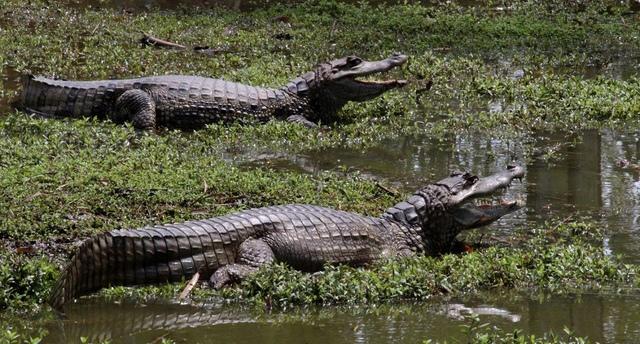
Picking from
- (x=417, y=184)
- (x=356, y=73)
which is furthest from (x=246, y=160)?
(x=356, y=73)

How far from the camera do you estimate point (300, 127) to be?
11797 mm

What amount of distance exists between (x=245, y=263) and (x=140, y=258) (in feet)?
2.15

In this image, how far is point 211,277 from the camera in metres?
7.20

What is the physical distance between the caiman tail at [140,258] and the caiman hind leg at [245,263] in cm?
11

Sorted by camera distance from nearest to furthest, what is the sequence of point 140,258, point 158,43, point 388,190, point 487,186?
point 140,258 → point 487,186 → point 388,190 → point 158,43

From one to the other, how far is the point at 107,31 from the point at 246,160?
649cm

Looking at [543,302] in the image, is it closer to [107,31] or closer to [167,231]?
[167,231]

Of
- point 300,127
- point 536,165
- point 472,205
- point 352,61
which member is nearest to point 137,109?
point 300,127

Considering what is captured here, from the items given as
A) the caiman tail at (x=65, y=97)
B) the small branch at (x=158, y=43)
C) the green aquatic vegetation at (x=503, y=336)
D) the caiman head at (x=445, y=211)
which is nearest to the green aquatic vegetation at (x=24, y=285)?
A: the green aquatic vegetation at (x=503, y=336)

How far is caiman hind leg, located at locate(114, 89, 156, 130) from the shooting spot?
1166 centimetres

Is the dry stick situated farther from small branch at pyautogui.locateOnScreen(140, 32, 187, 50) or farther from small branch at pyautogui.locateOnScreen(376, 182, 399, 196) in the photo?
small branch at pyautogui.locateOnScreen(140, 32, 187, 50)

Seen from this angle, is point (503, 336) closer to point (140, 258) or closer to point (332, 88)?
point (140, 258)

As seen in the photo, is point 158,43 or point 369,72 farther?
point 158,43

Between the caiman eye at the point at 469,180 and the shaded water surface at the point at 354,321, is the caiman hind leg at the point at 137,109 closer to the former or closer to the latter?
the caiman eye at the point at 469,180
